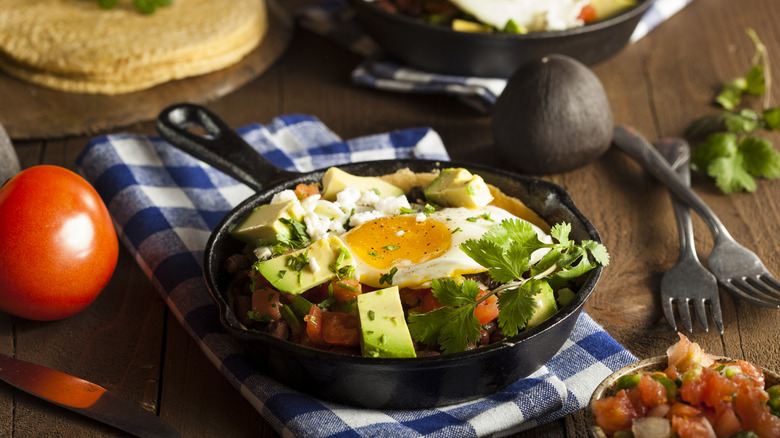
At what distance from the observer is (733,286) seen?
2895mm

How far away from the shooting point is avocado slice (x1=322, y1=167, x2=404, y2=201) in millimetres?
2779

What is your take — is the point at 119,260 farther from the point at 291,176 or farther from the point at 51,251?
the point at 291,176

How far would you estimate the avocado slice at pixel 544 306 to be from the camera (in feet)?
7.53

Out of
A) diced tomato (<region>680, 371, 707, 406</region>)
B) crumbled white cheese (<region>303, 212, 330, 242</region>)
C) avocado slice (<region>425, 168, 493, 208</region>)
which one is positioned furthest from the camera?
avocado slice (<region>425, 168, 493, 208</region>)

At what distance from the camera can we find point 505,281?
233 centimetres

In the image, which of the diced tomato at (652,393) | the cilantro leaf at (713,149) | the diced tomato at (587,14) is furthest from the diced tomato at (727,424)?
the diced tomato at (587,14)

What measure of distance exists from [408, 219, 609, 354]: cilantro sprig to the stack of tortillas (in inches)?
93.9

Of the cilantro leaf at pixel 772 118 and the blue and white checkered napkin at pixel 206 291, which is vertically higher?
the cilantro leaf at pixel 772 118

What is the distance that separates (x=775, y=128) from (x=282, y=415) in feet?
9.40

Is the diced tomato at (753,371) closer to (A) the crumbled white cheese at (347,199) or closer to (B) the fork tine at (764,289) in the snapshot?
(B) the fork tine at (764,289)

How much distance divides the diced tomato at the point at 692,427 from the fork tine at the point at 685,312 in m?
0.88

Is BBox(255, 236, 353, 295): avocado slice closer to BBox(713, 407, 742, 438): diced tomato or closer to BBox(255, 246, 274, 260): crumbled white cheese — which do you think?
BBox(255, 246, 274, 260): crumbled white cheese

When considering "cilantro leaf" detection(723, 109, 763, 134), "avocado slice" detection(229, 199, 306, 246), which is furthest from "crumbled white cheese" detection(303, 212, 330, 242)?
"cilantro leaf" detection(723, 109, 763, 134)

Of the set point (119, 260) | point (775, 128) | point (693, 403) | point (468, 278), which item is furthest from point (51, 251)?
point (775, 128)
